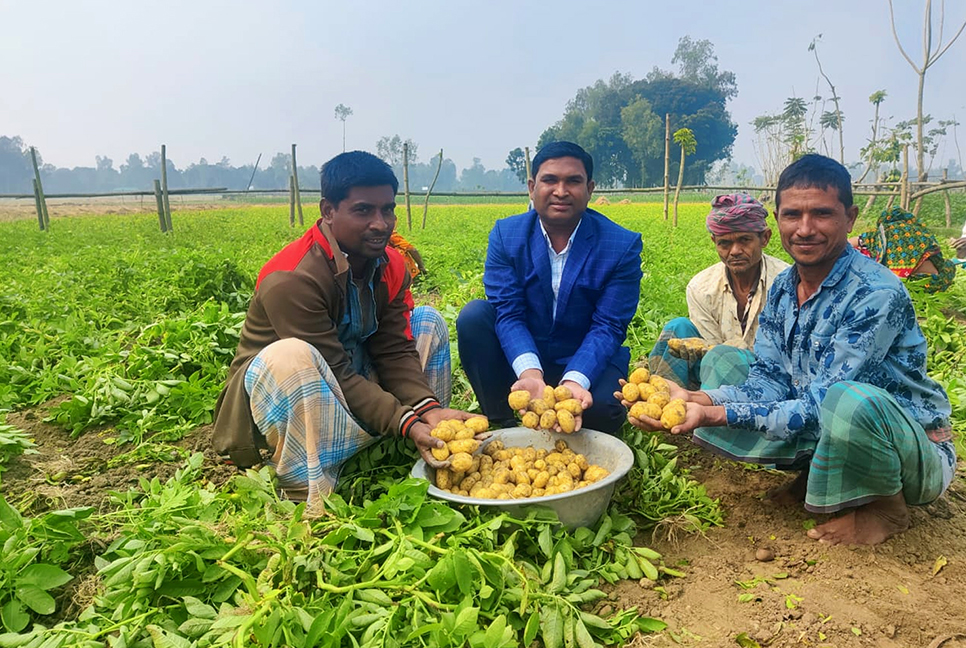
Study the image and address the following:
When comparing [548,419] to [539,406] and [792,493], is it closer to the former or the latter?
[539,406]

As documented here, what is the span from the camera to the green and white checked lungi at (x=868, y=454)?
1882 mm

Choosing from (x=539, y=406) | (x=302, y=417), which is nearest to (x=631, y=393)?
(x=539, y=406)

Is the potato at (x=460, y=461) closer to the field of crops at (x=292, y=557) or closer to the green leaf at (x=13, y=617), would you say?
the field of crops at (x=292, y=557)

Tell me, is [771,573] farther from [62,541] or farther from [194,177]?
[194,177]

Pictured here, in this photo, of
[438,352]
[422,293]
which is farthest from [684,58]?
[438,352]

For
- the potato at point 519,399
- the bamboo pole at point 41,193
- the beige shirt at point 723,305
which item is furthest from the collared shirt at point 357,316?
the bamboo pole at point 41,193

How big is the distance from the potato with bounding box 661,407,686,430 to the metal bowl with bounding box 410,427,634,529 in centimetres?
19

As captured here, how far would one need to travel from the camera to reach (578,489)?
198cm

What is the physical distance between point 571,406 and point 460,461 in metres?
0.46

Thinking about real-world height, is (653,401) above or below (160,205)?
below

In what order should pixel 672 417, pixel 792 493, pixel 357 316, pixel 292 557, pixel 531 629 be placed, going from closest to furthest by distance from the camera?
pixel 531 629 → pixel 292 557 → pixel 672 417 → pixel 792 493 → pixel 357 316

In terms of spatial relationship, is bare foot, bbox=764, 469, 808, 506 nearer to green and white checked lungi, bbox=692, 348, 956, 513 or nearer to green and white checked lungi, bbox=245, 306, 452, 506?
green and white checked lungi, bbox=692, 348, 956, 513

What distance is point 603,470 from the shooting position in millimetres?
2273

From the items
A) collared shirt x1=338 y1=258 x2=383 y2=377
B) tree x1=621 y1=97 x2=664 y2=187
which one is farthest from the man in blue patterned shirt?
tree x1=621 y1=97 x2=664 y2=187
